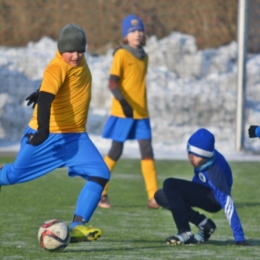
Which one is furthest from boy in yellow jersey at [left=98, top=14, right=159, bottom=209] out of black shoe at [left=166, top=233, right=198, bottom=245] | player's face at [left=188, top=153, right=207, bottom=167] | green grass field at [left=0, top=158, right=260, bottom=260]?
player's face at [left=188, top=153, right=207, bottom=167]

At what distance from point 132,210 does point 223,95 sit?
8.36 meters

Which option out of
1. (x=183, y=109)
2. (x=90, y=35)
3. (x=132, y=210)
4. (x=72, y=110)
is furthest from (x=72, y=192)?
(x=90, y=35)

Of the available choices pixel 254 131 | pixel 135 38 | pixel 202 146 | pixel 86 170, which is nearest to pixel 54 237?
pixel 86 170

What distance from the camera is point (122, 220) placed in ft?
27.1

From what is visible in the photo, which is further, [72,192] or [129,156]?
[129,156]

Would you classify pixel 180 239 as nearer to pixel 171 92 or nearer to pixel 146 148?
pixel 146 148

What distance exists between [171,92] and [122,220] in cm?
902

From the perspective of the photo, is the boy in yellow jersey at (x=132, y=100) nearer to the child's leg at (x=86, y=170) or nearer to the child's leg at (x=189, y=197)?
the child's leg at (x=189, y=197)

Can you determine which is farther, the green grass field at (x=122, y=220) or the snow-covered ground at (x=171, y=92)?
the snow-covered ground at (x=171, y=92)

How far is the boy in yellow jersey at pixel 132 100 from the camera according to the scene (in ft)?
30.8

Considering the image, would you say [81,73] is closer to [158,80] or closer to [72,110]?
[72,110]

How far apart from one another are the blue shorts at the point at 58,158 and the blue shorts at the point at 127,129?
254cm

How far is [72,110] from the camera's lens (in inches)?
272

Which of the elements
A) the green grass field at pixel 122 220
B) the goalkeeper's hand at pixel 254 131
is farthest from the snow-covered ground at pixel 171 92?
the goalkeeper's hand at pixel 254 131
